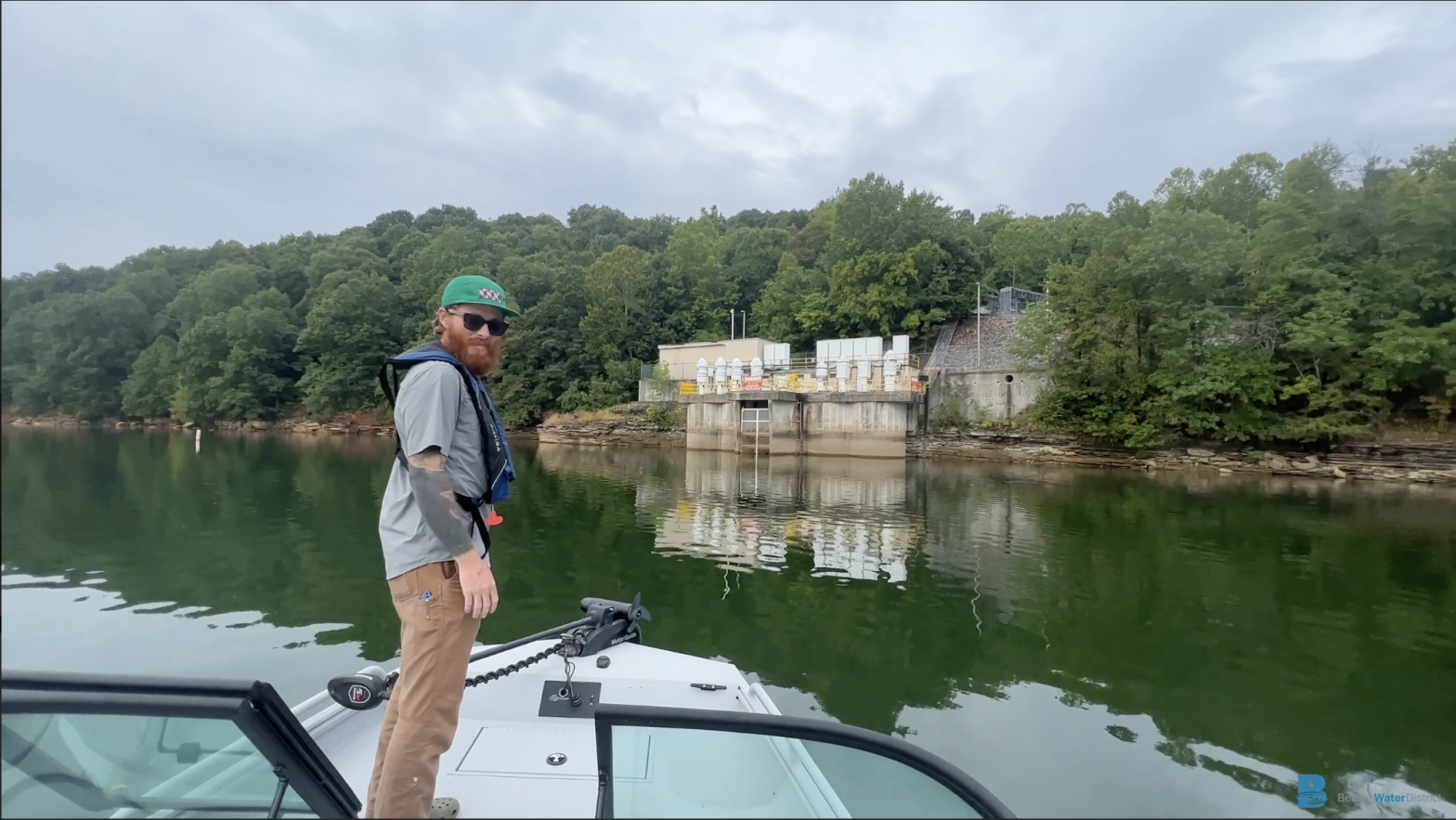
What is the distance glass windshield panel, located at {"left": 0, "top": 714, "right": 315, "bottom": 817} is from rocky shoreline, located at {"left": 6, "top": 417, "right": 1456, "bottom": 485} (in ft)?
59.3

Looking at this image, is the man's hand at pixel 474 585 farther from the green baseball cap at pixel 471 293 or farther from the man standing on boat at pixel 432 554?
the green baseball cap at pixel 471 293

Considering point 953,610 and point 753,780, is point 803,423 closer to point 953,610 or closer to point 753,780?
point 953,610

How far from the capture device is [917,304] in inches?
1491

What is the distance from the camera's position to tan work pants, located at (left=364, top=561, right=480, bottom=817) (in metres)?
2.21

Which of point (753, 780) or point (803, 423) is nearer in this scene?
point (753, 780)

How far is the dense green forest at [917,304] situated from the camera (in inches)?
889

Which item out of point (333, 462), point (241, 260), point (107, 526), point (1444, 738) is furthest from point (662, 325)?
point (1444, 738)

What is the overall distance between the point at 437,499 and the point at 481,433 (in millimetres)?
330

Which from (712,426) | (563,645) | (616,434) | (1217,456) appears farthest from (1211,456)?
(563,645)

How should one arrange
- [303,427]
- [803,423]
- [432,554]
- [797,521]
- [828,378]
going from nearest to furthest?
[432,554] → [797,521] → [803,423] → [828,378] → [303,427]

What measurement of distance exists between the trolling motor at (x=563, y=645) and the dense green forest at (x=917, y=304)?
1.70 metres

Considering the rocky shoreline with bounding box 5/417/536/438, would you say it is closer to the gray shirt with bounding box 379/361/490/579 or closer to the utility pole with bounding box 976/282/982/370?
the utility pole with bounding box 976/282/982/370

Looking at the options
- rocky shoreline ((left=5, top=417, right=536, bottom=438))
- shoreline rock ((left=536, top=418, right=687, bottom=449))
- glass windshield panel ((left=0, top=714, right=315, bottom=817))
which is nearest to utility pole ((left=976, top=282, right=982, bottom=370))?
shoreline rock ((left=536, top=418, right=687, bottom=449))

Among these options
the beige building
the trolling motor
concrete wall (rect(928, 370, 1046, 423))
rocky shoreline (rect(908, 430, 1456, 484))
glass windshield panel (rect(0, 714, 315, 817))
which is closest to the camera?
glass windshield panel (rect(0, 714, 315, 817))
